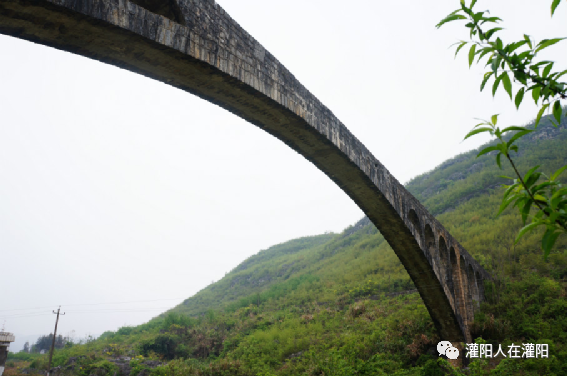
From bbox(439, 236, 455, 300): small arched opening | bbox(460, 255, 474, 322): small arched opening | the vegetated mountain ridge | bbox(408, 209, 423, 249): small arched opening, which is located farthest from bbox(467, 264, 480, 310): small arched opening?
bbox(408, 209, 423, 249): small arched opening

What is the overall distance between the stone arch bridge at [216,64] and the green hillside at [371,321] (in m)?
4.08

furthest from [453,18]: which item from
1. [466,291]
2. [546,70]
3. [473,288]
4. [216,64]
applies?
[473,288]

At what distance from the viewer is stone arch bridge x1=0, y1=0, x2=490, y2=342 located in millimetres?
3715

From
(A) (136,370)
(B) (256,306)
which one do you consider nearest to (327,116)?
(A) (136,370)

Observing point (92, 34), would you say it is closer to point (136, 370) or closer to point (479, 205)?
point (136, 370)

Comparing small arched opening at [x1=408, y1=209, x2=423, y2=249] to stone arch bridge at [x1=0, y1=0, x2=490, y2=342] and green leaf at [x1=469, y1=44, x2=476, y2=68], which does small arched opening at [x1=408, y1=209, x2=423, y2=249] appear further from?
green leaf at [x1=469, y1=44, x2=476, y2=68]

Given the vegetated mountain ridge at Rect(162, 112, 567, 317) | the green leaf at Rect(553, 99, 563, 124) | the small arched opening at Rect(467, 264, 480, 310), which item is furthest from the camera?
the vegetated mountain ridge at Rect(162, 112, 567, 317)

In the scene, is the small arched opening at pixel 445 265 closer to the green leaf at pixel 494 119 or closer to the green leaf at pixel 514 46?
the green leaf at pixel 494 119

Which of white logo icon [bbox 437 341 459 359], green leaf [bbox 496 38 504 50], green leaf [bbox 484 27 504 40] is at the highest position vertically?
green leaf [bbox 484 27 504 40]

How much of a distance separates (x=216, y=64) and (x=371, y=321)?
14098mm

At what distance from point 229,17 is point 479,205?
25082 mm

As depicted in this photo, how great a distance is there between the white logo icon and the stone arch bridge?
4.62 metres

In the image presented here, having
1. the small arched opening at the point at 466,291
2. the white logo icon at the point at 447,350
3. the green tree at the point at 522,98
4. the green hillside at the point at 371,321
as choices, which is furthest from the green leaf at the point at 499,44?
the small arched opening at the point at 466,291

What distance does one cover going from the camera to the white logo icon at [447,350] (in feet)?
39.8
